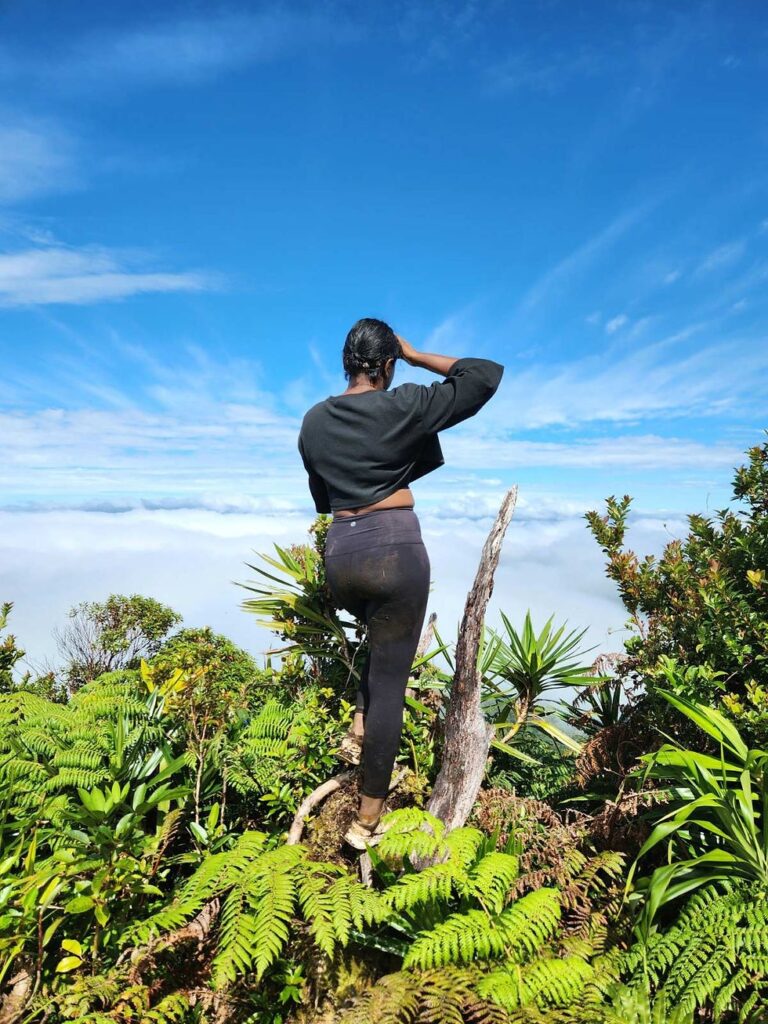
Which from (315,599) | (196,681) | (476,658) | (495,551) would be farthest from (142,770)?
(495,551)

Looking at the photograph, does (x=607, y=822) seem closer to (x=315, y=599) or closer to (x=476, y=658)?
(x=476, y=658)

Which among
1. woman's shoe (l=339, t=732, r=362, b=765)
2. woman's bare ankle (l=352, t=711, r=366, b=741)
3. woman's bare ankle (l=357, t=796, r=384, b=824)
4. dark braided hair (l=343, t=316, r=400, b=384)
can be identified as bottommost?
woman's bare ankle (l=357, t=796, r=384, b=824)

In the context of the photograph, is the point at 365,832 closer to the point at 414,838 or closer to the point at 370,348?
the point at 414,838

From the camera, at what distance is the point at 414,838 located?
2975mm

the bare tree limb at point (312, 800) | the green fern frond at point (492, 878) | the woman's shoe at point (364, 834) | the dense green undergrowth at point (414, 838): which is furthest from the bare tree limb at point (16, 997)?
the green fern frond at point (492, 878)

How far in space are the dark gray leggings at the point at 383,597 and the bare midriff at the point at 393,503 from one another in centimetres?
3

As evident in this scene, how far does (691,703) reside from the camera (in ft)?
12.5

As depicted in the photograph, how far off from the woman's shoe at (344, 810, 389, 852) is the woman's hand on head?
99.3 inches

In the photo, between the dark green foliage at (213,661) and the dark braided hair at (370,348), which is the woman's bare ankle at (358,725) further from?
the dark braided hair at (370,348)

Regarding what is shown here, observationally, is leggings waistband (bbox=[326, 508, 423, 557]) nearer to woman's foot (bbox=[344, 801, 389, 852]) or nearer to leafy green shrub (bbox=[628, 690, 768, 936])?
woman's foot (bbox=[344, 801, 389, 852])

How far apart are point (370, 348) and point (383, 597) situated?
1.33 meters

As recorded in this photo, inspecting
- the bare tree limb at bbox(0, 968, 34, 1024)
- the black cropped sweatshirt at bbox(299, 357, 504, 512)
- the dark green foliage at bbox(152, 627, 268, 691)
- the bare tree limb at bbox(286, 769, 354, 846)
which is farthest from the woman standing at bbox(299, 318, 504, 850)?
the bare tree limb at bbox(0, 968, 34, 1024)

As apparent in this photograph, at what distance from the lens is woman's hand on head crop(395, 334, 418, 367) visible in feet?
12.4

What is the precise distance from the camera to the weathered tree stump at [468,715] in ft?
12.6
